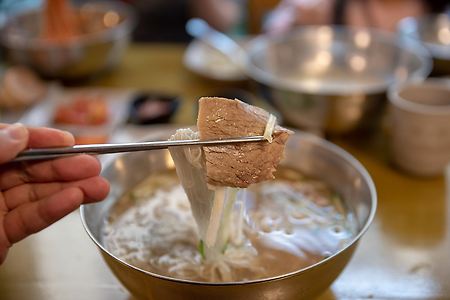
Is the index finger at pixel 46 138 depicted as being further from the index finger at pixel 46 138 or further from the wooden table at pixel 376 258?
the wooden table at pixel 376 258

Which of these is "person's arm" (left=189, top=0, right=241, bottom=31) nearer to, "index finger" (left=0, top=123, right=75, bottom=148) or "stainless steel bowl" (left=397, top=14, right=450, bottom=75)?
"stainless steel bowl" (left=397, top=14, right=450, bottom=75)

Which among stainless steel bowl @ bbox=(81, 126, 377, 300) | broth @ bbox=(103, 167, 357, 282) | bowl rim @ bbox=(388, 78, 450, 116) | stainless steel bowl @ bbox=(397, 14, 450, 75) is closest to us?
stainless steel bowl @ bbox=(81, 126, 377, 300)

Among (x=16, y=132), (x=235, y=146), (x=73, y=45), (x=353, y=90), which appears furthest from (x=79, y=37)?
(x=235, y=146)

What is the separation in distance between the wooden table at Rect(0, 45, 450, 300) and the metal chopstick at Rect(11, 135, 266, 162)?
270 millimetres

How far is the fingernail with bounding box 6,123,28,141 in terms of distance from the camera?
2.51 ft

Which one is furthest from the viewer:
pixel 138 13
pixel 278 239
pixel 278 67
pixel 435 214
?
pixel 138 13

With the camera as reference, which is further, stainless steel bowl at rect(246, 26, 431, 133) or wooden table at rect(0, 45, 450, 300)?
stainless steel bowl at rect(246, 26, 431, 133)

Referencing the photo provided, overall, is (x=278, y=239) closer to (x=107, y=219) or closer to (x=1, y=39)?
(x=107, y=219)

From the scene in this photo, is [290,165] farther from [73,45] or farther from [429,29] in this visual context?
[429,29]

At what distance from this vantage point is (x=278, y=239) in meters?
0.93

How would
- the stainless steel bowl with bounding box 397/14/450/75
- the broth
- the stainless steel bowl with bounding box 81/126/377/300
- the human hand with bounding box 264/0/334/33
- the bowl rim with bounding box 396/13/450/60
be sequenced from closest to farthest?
the stainless steel bowl with bounding box 81/126/377/300, the broth, the bowl rim with bounding box 396/13/450/60, the stainless steel bowl with bounding box 397/14/450/75, the human hand with bounding box 264/0/334/33

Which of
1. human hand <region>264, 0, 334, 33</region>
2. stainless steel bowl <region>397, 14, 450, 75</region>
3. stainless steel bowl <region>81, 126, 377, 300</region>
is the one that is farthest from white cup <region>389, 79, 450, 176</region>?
human hand <region>264, 0, 334, 33</region>

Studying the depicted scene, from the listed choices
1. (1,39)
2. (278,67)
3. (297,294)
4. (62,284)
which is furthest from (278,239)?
(1,39)

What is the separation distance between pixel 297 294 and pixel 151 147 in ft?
0.96
